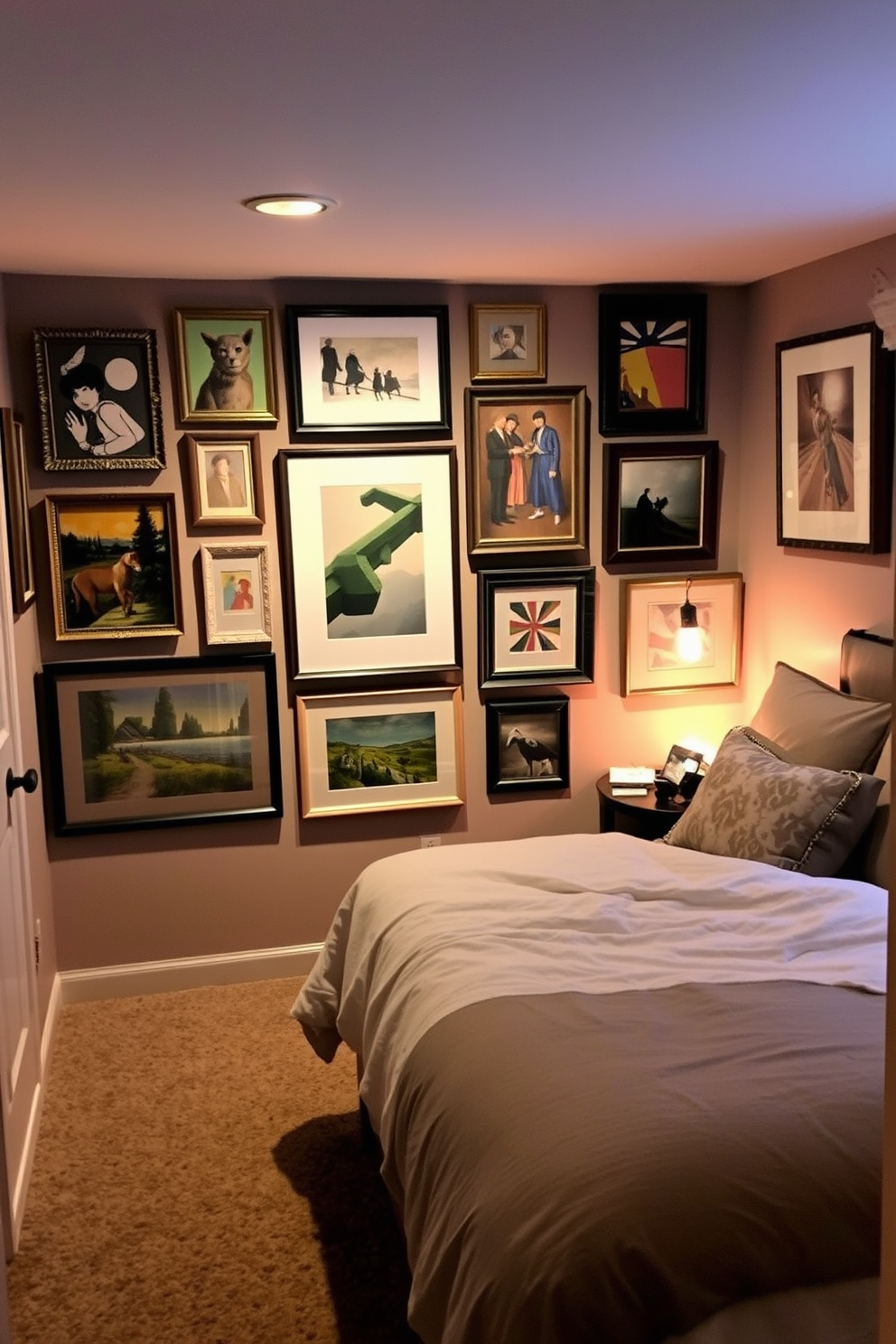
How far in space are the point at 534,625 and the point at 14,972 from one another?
2.02 meters

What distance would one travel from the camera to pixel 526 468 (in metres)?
3.89

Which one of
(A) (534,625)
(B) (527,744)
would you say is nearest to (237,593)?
(A) (534,625)

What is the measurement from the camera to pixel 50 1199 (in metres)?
2.73

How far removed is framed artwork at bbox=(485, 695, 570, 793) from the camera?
4020 millimetres

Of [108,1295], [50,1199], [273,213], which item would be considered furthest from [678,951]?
[273,213]

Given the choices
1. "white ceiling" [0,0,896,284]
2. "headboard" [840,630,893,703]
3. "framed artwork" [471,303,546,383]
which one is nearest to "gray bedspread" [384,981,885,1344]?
"headboard" [840,630,893,703]

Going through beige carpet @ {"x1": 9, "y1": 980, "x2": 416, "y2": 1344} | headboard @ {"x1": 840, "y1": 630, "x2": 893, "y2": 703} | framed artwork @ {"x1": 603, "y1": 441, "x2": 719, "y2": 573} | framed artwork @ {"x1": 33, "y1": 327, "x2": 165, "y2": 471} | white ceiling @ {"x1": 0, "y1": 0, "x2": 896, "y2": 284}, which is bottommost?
beige carpet @ {"x1": 9, "y1": 980, "x2": 416, "y2": 1344}

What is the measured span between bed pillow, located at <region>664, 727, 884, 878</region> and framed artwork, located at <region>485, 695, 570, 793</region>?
35.6 inches

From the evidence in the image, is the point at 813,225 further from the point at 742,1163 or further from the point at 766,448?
the point at 742,1163

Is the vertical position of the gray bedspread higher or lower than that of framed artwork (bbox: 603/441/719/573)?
lower

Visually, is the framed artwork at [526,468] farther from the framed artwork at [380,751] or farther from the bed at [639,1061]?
the bed at [639,1061]

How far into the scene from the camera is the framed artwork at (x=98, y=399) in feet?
11.4

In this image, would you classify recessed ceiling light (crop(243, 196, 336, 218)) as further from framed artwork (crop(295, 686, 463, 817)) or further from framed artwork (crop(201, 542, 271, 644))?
framed artwork (crop(295, 686, 463, 817))

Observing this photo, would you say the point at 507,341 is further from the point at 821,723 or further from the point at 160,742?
the point at 160,742
